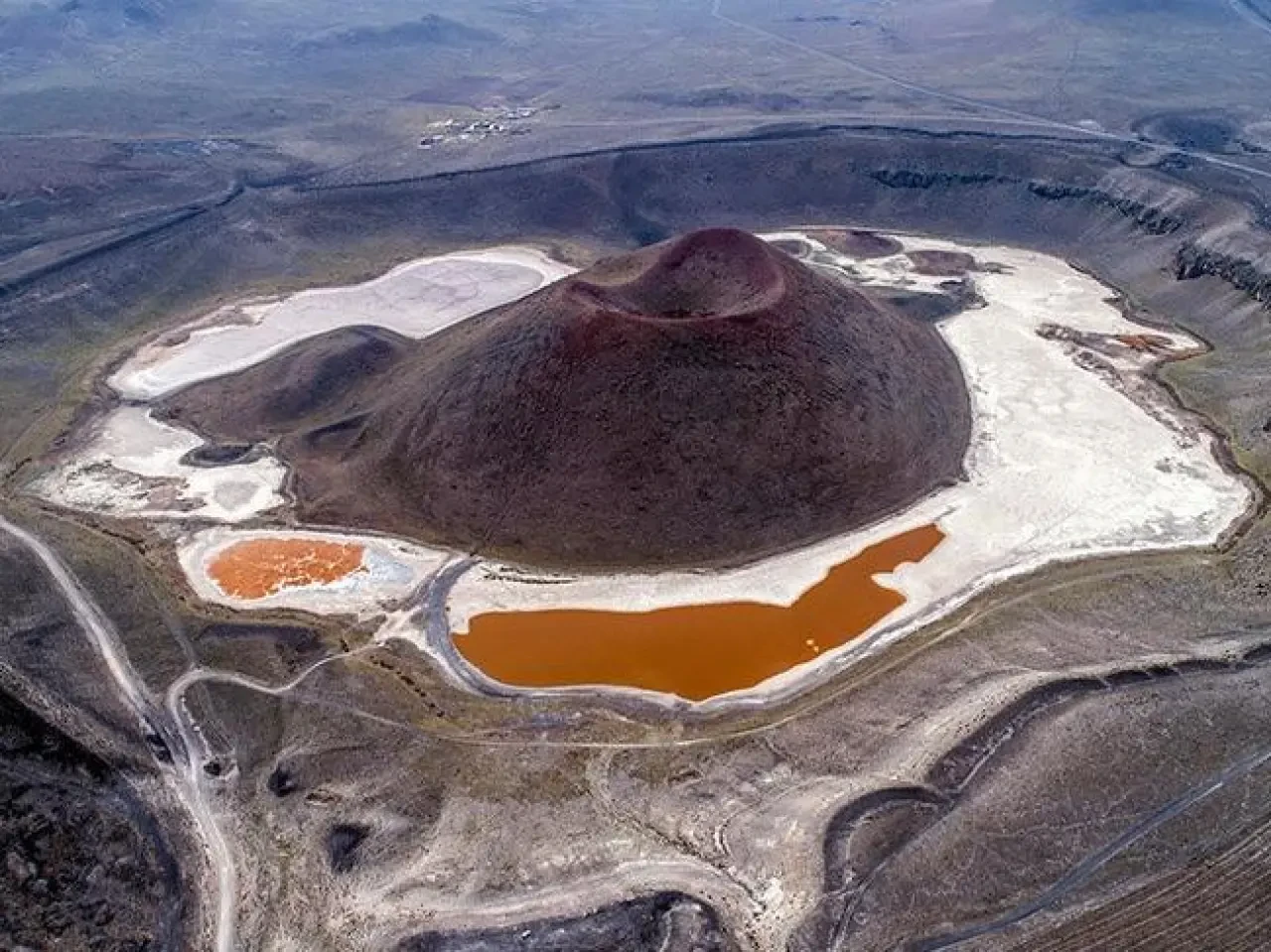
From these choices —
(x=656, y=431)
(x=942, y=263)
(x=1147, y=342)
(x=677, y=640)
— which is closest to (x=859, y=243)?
(x=942, y=263)

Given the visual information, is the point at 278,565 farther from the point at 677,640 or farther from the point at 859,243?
the point at 859,243

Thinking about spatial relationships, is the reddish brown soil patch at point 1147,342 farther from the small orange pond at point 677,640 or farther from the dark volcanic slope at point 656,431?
the small orange pond at point 677,640

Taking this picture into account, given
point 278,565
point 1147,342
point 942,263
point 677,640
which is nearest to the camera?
point 677,640

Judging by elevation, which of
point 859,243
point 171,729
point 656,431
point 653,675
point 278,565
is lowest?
point 171,729

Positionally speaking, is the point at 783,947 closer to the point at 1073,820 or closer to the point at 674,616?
the point at 1073,820

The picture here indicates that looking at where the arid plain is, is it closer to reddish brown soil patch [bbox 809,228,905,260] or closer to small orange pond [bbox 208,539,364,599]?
small orange pond [bbox 208,539,364,599]

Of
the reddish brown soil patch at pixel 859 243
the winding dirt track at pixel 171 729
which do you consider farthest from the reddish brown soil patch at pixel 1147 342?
the winding dirt track at pixel 171 729

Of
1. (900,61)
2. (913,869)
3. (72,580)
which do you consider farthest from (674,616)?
(900,61)

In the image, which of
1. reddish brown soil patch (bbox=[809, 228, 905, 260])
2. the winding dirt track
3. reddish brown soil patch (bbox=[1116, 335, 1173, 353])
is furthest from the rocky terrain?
reddish brown soil patch (bbox=[809, 228, 905, 260])
